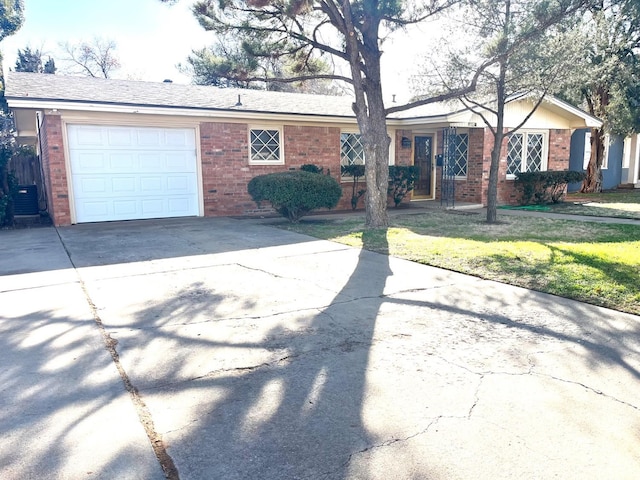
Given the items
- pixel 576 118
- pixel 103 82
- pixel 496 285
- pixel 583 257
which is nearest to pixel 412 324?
pixel 496 285

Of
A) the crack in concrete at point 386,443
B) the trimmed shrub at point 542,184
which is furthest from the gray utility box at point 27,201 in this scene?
the trimmed shrub at point 542,184

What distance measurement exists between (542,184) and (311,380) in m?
13.9

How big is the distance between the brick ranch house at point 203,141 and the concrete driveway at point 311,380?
5600mm

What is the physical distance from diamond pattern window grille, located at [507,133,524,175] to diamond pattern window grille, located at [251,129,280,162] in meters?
7.44

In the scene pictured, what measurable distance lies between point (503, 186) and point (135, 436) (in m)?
→ 14.8

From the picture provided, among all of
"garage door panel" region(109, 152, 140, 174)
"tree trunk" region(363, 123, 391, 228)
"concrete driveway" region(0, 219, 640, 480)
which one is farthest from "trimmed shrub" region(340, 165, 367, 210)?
"concrete driveway" region(0, 219, 640, 480)

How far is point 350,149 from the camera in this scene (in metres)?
14.7

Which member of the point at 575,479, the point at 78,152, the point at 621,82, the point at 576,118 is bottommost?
the point at 575,479

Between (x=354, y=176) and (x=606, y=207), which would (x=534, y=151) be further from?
(x=354, y=176)

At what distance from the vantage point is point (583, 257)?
6.85 metres

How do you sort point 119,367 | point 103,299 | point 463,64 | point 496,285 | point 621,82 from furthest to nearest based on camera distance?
point 621,82 → point 463,64 → point 496,285 → point 103,299 → point 119,367

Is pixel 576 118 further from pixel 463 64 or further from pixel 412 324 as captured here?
pixel 412 324

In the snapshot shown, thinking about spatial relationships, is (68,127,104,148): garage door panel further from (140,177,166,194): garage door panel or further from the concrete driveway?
the concrete driveway

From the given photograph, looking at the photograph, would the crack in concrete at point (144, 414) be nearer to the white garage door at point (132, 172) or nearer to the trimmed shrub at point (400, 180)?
the white garage door at point (132, 172)
